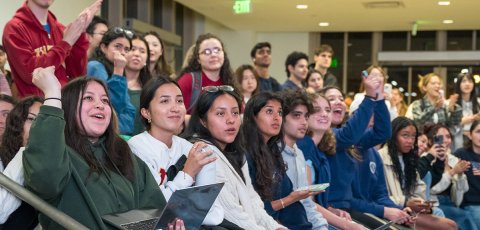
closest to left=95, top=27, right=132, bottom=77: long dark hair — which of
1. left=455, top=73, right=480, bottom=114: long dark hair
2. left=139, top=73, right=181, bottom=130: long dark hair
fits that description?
left=139, top=73, right=181, bottom=130: long dark hair

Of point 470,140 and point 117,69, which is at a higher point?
point 117,69

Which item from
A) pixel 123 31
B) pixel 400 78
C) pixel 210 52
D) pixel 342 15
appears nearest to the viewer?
pixel 123 31

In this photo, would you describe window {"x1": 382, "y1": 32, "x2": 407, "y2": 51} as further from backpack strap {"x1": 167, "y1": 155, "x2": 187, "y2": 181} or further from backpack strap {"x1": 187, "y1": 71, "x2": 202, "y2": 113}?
backpack strap {"x1": 167, "y1": 155, "x2": 187, "y2": 181}

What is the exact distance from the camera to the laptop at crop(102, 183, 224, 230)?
226 centimetres

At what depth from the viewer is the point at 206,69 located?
175 inches

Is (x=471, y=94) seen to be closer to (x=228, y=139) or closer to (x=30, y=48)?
(x=228, y=139)

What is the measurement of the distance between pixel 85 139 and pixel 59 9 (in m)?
5.16

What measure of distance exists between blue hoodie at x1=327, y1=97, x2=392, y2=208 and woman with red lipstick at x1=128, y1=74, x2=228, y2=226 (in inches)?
67.1

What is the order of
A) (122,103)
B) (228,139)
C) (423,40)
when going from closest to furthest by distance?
(228,139), (122,103), (423,40)

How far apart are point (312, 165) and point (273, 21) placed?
28.7 feet

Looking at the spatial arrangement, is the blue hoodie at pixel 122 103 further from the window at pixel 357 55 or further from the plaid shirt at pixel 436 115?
the window at pixel 357 55

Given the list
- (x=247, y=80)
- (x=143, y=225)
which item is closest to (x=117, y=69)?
(x=143, y=225)

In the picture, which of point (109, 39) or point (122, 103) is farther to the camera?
point (109, 39)

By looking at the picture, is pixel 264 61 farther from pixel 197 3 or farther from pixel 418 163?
pixel 197 3
